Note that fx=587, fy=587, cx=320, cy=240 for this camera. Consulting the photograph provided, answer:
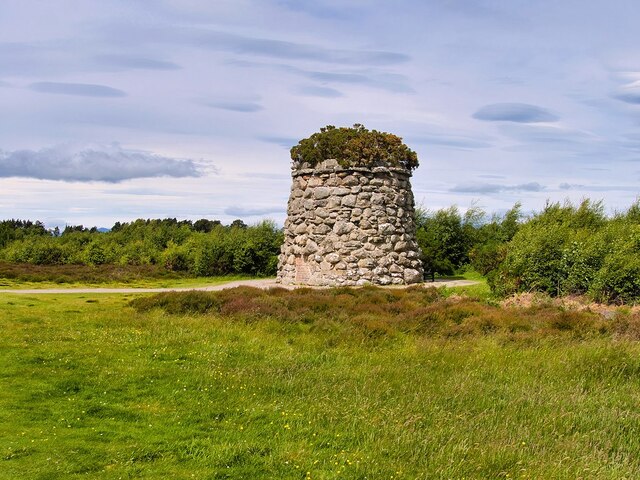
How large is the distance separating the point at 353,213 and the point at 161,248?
20.7m

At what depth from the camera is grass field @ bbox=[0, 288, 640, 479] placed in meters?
6.27

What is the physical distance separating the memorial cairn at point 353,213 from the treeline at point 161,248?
7.49 meters

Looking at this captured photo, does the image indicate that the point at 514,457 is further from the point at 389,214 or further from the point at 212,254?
the point at 212,254

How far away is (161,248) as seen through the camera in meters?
40.8

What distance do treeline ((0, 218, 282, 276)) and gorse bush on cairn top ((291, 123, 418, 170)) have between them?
8485 millimetres

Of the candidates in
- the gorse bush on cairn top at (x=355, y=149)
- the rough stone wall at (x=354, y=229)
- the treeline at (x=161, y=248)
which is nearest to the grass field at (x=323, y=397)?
the rough stone wall at (x=354, y=229)

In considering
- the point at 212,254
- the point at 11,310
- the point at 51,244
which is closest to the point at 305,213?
the point at 212,254

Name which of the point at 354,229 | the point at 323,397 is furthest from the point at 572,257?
the point at 323,397

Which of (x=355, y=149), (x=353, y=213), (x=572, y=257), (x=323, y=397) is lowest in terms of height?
(x=323, y=397)

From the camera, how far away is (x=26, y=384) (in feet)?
29.5

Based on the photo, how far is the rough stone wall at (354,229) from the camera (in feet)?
79.2

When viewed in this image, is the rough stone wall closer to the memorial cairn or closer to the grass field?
the memorial cairn

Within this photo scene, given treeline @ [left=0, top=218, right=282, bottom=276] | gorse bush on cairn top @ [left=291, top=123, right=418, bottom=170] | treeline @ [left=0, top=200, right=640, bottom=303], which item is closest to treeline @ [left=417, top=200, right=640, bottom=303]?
treeline @ [left=0, top=200, right=640, bottom=303]

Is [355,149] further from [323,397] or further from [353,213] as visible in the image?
[323,397]
